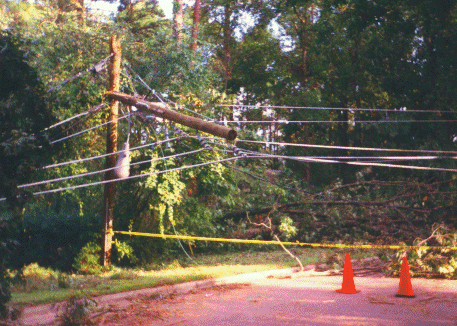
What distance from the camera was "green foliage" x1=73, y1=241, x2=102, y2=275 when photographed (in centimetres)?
1158

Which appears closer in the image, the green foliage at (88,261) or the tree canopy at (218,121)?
the tree canopy at (218,121)

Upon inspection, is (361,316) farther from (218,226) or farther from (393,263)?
(218,226)

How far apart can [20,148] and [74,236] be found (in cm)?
1048

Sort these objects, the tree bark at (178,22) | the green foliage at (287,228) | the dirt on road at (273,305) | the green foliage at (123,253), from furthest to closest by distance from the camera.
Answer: the tree bark at (178,22)
the green foliage at (287,228)
the green foliage at (123,253)
the dirt on road at (273,305)

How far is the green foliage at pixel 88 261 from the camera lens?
1158 cm

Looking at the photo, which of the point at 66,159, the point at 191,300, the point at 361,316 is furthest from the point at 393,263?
the point at 66,159

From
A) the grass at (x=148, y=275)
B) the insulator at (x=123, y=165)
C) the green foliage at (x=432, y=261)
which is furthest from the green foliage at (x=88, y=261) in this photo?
the green foliage at (x=432, y=261)

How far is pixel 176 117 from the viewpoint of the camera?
8.91 m

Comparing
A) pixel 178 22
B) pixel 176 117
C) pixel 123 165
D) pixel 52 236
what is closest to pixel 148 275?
pixel 123 165

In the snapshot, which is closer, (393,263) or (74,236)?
(393,263)

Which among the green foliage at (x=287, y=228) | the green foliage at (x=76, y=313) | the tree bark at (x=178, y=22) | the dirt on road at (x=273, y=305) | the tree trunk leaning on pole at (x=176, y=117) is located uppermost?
the tree bark at (x=178, y=22)

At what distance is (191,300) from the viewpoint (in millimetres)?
8570

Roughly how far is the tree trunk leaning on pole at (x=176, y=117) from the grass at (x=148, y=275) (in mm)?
3215

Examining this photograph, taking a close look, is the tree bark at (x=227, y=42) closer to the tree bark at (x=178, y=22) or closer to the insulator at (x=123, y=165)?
the tree bark at (x=178, y=22)
